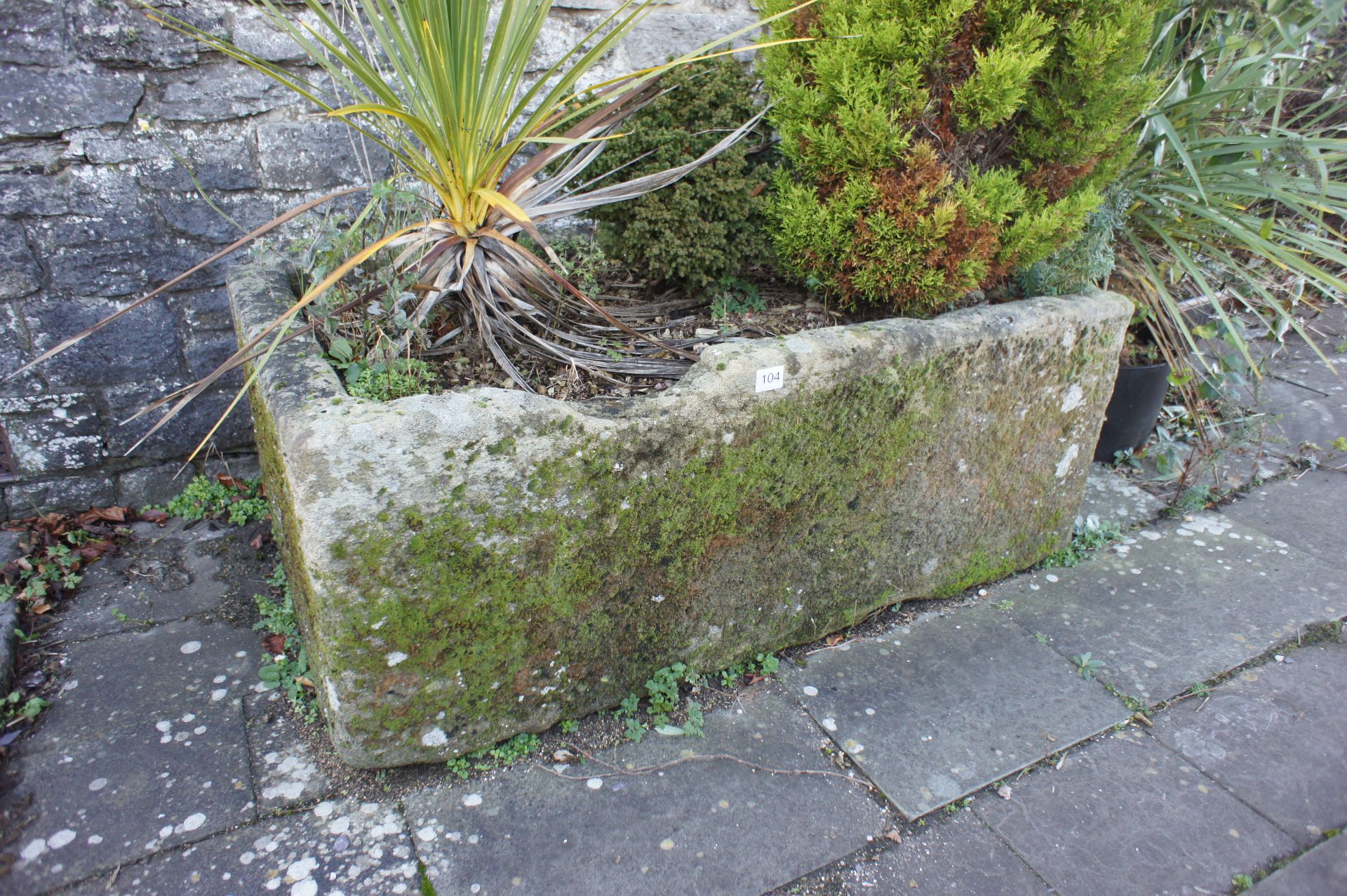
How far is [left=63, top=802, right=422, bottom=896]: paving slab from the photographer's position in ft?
4.80

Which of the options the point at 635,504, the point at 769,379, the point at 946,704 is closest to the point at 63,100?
the point at 635,504

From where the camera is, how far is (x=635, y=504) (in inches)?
67.7

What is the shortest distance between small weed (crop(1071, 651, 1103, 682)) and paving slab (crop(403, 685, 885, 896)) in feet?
2.56

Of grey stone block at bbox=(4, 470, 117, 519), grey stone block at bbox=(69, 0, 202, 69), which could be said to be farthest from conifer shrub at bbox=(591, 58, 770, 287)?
grey stone block at bbox=(4, 470, 117, 519)

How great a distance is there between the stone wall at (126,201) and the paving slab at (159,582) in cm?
25

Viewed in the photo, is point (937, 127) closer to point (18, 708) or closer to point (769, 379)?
point (769, 379)

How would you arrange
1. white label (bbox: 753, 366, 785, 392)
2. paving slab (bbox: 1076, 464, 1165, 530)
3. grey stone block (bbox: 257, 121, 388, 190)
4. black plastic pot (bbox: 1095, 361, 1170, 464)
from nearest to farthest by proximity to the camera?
white label (bbox: 753, 366, 785, 392)
grey stone block (bbox: 257, 121, 388, 190)
paving slab (bbox: 1076, 464, 1165, 530)
black plastic pot (bbox: 1095, 361, 1170, 464)

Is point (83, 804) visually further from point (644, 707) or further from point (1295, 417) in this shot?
point (1295, 417)

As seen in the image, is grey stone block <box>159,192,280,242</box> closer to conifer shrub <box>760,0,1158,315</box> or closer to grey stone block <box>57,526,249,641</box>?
grey stone block <box>57,526,249,641</box>

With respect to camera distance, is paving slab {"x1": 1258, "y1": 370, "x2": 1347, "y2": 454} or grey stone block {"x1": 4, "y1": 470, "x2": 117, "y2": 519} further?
paving slab {"x1": 1258, "y1": 370, "x2": 1347, "y2": 454}

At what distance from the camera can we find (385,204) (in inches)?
93.4

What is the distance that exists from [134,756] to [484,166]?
1513 millimetres

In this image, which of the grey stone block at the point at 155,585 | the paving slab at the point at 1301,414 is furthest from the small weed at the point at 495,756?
the paving slab at the point at 1301,414

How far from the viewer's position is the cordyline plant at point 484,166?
5.45ft
